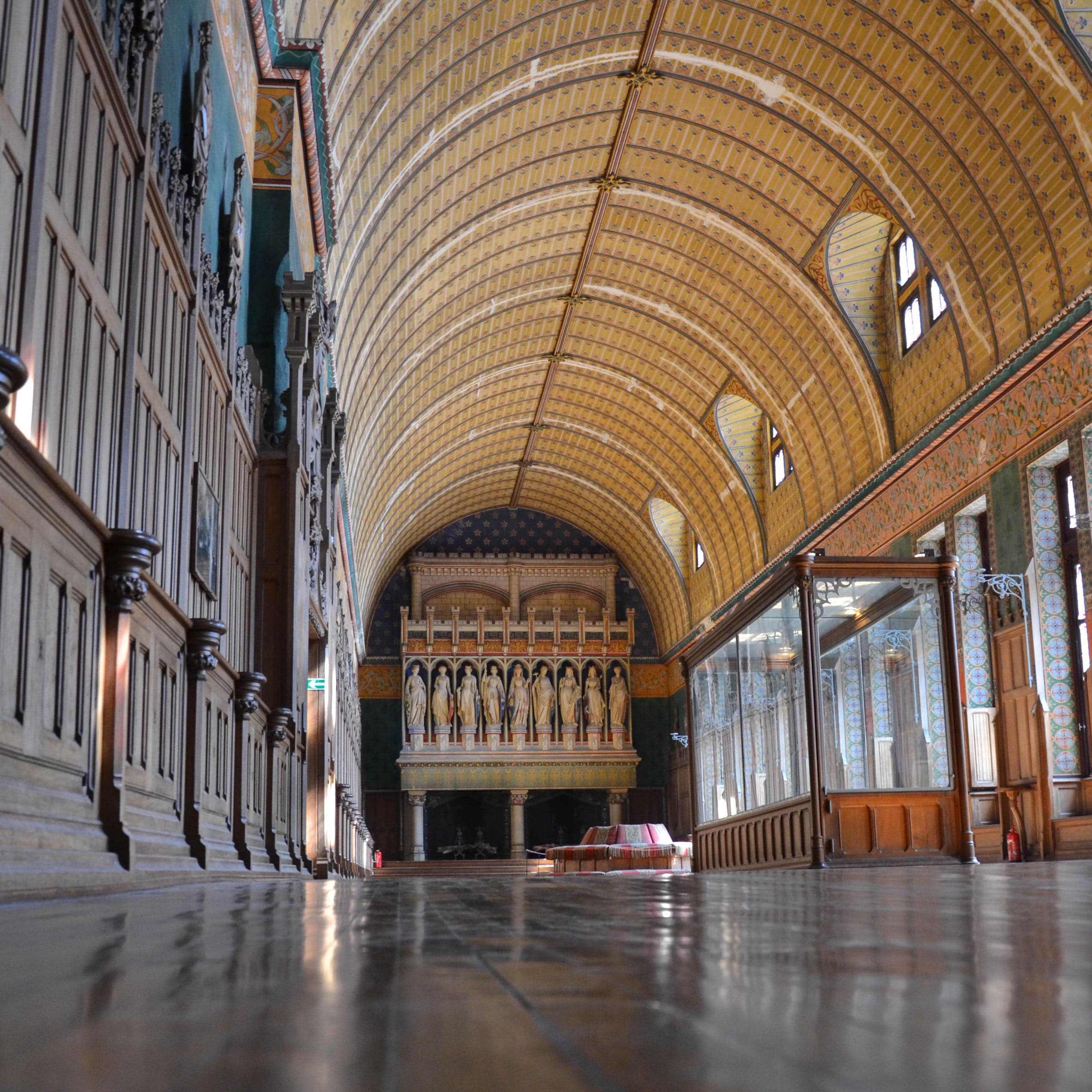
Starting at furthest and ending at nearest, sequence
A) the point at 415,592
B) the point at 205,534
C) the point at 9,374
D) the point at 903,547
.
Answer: the point at 415,592
the point at 903,547
the point at 205,534
the point at 9,374

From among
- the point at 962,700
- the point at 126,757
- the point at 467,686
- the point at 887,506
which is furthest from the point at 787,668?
the point at 467,686

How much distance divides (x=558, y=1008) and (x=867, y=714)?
12398mm

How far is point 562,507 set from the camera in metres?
36.0

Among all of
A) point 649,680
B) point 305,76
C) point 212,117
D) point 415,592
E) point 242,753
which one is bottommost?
point 242,753

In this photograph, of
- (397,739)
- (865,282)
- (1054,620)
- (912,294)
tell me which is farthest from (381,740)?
(1054,620)

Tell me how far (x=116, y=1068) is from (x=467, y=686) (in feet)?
111

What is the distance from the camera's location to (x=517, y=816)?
109 feet

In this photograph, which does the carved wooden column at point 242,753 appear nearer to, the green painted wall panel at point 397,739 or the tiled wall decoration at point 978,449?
the tiled wall decoration at point 978,449

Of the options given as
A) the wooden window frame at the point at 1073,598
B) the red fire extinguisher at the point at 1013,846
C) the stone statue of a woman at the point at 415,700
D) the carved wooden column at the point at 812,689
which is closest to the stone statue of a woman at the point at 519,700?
the stone statue of a woman at the point at 415,700

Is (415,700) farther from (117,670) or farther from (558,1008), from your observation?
(558,1008)

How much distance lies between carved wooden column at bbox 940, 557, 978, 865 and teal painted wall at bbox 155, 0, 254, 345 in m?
7.11

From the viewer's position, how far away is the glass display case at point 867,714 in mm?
12164

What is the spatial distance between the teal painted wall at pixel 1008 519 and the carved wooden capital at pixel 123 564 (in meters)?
12.7

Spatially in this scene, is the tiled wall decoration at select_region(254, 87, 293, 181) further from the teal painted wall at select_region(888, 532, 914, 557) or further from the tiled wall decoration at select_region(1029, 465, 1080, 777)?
the teal painted wall at select_region(888, 532, 914, 557)
